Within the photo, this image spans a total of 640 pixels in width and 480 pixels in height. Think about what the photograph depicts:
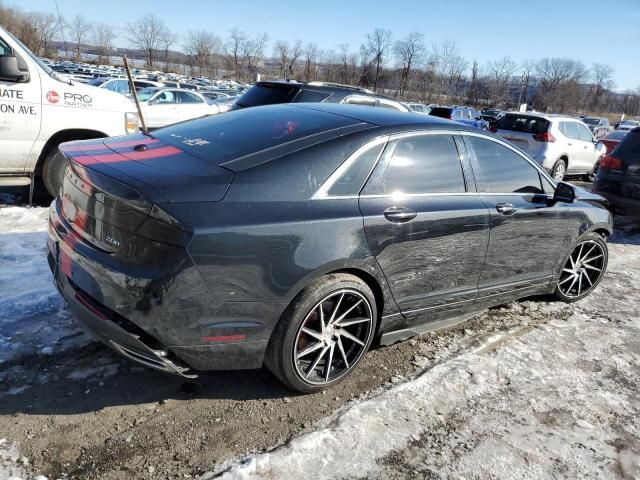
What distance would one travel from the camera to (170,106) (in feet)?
44.2

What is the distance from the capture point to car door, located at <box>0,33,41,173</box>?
542 centimetres

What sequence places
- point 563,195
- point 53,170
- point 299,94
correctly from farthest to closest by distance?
point 299,94 < point 53,170 < point 563,195

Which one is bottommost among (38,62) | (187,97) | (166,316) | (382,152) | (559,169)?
(166,316)

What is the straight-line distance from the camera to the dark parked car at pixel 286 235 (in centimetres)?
249

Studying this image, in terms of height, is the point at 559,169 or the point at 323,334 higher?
the point at 559,169

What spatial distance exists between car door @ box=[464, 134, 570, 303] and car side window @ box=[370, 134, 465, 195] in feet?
0.76

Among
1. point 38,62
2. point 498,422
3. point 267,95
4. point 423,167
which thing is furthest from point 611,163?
point 38,62

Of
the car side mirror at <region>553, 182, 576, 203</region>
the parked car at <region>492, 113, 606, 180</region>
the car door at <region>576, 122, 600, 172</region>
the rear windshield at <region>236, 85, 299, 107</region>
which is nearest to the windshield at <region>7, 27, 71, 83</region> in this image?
the rear windshield at <region>236, 85, 299, 107</region>

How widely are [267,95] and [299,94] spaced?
0.66m

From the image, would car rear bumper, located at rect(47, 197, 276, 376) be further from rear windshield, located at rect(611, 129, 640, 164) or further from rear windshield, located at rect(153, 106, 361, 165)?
rear windshield, located at rect(611, 129, 640, 164)

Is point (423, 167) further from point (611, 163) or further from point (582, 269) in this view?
point (611, 163)

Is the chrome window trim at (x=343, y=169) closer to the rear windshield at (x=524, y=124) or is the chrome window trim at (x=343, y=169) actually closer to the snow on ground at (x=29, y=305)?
the snow on ground at (x=29, y=305)

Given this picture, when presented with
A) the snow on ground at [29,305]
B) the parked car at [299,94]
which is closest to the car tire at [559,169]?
the parked car at [299,94]

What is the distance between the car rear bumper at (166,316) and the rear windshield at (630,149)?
24.2 ft
